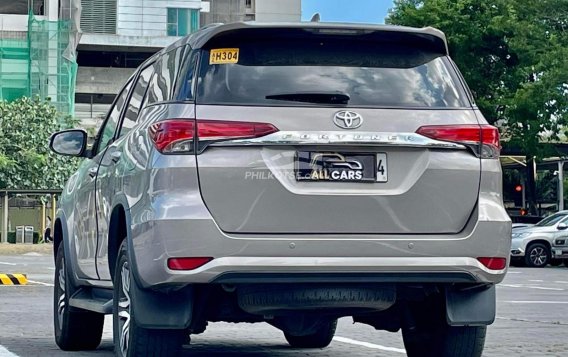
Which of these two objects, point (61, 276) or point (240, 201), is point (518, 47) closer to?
point (61, 276)

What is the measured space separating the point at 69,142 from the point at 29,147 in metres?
51.1

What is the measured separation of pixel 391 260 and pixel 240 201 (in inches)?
32.5

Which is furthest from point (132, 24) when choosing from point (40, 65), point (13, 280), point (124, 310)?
point (124, 310)

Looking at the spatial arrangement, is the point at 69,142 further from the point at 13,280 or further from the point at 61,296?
the point at 13,280

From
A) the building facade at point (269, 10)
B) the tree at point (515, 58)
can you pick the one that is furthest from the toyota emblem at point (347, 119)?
the building facade at point (269, 10)

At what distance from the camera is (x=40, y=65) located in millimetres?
71250

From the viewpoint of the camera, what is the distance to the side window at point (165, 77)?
688cm

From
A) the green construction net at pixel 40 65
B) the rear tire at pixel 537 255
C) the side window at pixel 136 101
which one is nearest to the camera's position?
the side window at pixel 136 101

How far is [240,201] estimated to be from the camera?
6281 mm

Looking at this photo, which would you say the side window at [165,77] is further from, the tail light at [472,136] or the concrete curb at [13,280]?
the concrete curb at [13,280]

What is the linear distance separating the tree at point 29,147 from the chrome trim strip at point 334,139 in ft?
173

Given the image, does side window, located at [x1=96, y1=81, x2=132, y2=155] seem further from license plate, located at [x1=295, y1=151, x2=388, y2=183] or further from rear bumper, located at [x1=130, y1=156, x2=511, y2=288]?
license plate, located at [x1=295, y1=151, x2=388, y2=183]

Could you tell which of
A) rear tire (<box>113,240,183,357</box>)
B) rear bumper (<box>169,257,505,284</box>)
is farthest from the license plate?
rear tire (<box>113,240,183,357</box>)

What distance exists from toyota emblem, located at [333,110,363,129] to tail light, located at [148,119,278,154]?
34cm
